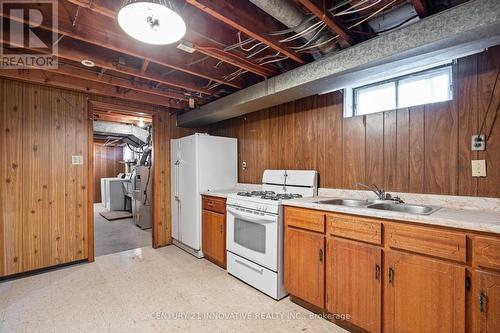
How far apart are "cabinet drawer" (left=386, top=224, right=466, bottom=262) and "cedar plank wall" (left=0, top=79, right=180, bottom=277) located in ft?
12.1

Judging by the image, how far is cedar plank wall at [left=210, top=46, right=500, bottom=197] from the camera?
1.74 meters

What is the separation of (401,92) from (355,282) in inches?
69.5

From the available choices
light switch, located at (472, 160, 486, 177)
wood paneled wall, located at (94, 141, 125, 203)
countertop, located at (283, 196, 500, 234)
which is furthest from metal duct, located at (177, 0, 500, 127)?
wood paneled wall, located at (94, 141, 125, 203)

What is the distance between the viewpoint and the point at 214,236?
312 centimetres

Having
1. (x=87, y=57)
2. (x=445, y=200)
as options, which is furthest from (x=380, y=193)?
(x=87, y=57)

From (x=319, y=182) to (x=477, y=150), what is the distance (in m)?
1.36

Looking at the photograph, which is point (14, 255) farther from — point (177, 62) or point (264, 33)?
point (264, 33)

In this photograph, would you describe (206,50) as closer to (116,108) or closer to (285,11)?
(285,11)

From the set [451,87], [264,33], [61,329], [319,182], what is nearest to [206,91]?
[264,33]

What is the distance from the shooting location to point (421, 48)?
158 cm

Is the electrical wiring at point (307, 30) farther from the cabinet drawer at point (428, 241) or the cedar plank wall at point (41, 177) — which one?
the cedar plank wall at point (41, 177)

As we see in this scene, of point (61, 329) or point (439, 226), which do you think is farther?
point (61, 329)

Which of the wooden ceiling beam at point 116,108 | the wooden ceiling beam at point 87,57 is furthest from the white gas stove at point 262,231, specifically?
the wooden ceiling beam at point 116,108

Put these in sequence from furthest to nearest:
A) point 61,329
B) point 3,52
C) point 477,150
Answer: point 3,52 → point 61,329 → point 477,150
